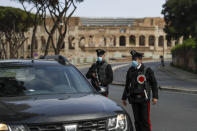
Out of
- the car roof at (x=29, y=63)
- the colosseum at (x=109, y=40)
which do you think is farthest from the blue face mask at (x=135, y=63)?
the colosseum at (x=109, y=40)

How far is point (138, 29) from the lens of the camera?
106625 millimetres

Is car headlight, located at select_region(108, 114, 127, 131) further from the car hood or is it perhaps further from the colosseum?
the colosseum

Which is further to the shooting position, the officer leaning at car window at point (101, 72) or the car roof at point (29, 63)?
the officer leaning at car window at point (101, 72)

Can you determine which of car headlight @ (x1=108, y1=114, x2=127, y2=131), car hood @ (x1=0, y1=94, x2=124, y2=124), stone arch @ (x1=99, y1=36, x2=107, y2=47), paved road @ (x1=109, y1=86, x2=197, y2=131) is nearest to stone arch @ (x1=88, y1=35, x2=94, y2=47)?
stone arch @ (x1=99, y1=36, x2=107, y2=47)

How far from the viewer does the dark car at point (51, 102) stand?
4457 mm

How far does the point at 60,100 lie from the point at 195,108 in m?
7.72

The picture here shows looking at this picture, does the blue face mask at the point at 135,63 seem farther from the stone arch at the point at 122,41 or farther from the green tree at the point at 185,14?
the stone arch at the point at 122,41

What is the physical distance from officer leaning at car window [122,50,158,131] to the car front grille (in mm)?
2489

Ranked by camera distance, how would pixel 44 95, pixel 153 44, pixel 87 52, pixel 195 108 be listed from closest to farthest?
pixel 44 95 → pixel 195 108 → pixel 87 52 → pixel 153 44

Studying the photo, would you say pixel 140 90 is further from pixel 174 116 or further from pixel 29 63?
pixel 174 116

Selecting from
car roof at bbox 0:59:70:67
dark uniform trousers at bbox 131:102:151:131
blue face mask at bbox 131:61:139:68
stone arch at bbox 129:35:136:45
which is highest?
stone arch at bbox 129:35:136:45

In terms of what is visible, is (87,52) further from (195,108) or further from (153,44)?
(195,108)

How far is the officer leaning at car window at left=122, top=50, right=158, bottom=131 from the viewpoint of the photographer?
23.2ft

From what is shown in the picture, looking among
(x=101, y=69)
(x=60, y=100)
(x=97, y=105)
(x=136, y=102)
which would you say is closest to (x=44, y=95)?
(x=60, y=100)
